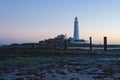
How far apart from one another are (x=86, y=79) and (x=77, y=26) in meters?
65.1

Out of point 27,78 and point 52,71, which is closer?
point 27,78

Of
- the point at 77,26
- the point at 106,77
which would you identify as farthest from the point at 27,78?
the point at 77,26

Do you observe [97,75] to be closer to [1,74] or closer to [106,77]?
[106,77]

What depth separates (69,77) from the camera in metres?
15.1

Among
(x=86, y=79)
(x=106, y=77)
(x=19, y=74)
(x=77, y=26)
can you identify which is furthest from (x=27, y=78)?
(x=77, y=26)

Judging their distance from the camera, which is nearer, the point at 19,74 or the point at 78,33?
the point at 19,74

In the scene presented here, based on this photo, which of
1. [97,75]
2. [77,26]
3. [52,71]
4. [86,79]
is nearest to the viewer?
[86,79]

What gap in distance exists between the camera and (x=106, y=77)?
1494 cm

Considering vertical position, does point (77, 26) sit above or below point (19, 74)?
above

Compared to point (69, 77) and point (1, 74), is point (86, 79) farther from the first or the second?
point (1, 74)

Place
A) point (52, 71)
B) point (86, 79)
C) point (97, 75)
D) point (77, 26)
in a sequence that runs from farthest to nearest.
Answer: point (77, 26) < point (52, 71) < point (97, 75) < point (86, 79)

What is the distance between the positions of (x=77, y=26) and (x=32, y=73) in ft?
208

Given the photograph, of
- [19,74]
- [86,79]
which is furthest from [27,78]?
[86,79]

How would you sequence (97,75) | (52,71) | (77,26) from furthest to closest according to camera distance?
(77,26) → (52,71) → (97,75)
